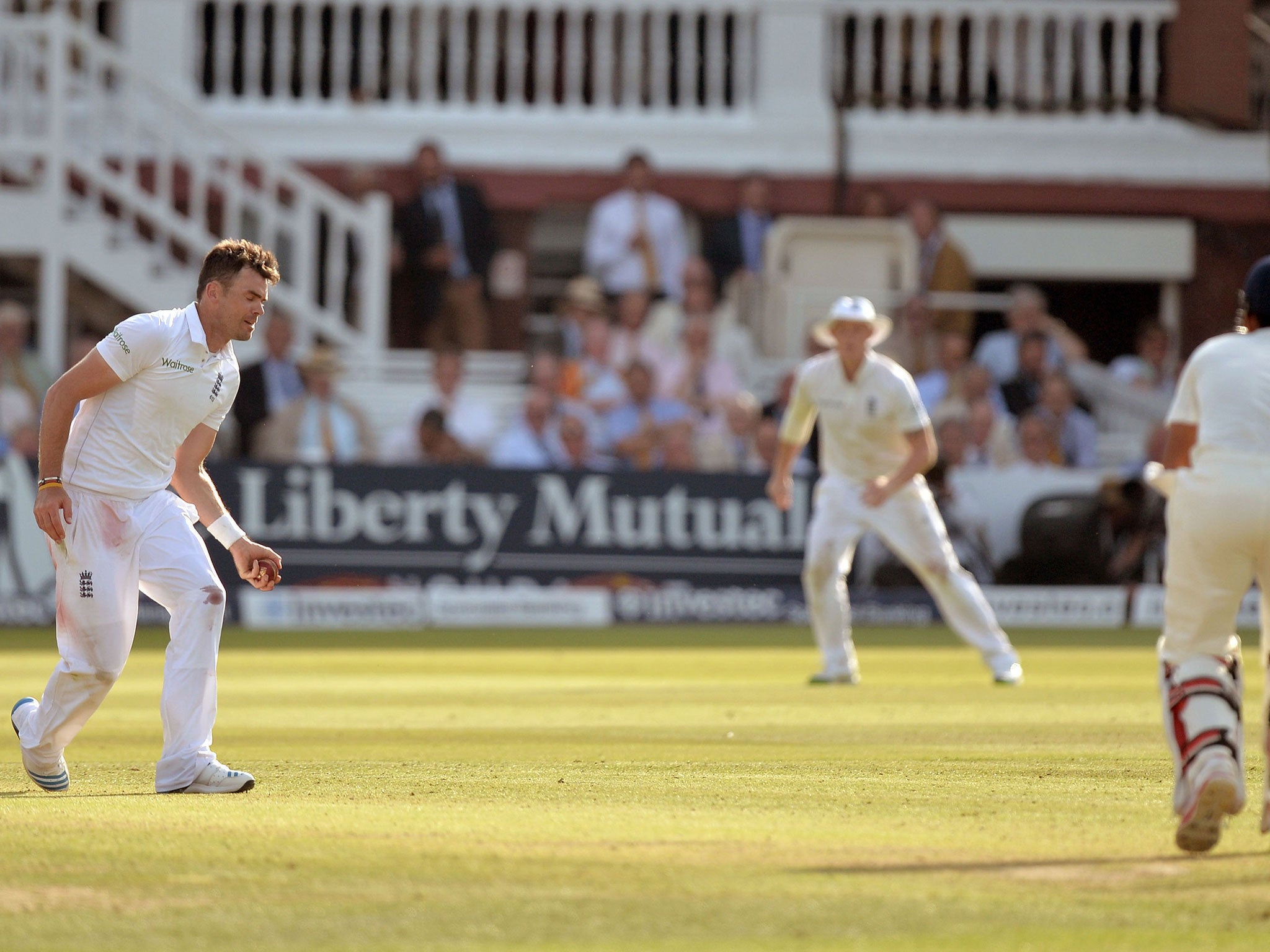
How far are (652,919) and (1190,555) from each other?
72.2 inches

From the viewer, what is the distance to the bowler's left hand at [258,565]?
666 centimetres

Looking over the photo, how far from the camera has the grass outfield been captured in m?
4.46

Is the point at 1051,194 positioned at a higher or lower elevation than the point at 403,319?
higher

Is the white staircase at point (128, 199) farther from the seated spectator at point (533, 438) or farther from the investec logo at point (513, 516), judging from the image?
the investec logo at point (513, 516)

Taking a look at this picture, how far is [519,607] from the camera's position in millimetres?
17469

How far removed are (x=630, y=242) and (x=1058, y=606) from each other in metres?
4.92

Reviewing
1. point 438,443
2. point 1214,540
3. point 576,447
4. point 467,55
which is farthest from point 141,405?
point 467,55

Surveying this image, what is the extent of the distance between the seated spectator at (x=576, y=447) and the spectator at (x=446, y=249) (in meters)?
1.98

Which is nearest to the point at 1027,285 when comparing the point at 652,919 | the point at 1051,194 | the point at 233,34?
the point at 1051,194

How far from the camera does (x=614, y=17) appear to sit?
2256 centimetres

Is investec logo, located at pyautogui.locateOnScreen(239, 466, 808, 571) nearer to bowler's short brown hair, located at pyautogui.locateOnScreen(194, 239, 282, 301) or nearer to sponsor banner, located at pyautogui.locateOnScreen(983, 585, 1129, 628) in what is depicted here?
sponsor banner, located at pyautogui.locateOnScreen(983, 585, 1129, 628)

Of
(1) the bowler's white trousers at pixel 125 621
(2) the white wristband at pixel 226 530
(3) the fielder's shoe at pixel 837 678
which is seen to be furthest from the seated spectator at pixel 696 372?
(1) the bowler's white trousers at pixel 125 621

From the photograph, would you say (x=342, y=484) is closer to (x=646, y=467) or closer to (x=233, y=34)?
(x=646, y=467)

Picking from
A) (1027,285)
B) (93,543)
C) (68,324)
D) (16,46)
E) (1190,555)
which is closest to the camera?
(1190,555)
